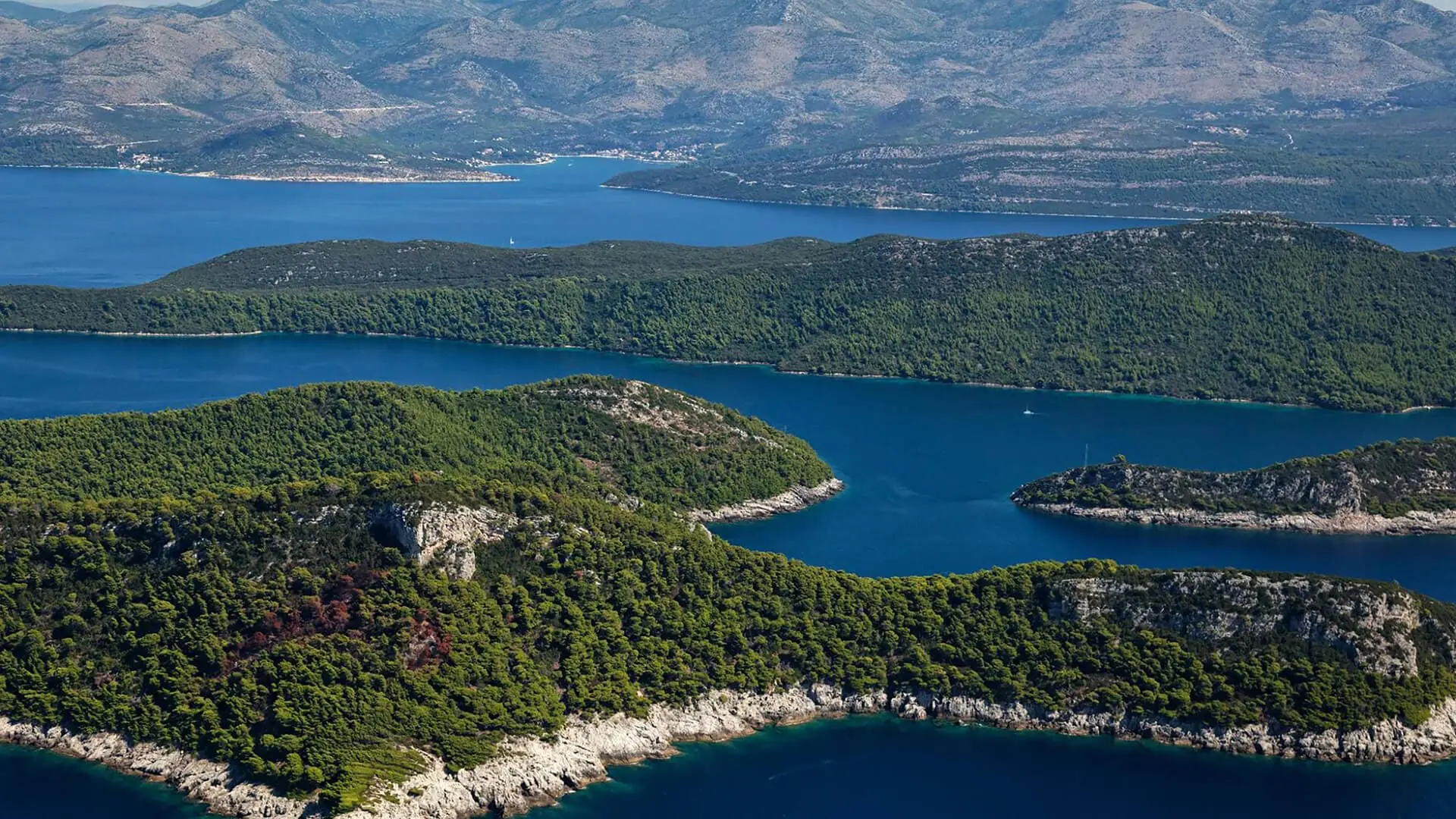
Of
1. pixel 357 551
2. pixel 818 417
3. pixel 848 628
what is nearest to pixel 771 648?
pixel 848 628

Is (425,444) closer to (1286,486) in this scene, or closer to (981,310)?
(1286,486)

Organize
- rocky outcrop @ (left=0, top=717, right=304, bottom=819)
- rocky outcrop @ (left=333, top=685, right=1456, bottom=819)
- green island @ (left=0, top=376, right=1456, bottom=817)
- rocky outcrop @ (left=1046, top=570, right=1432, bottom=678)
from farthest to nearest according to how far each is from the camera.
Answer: rocky outcrop @ (left=1046, top=570, right=1432, bottom=678)
green island @ (left=0, top=376, right=1456, bottom=817)
rocky outcrop @ (left=333, top=685, right=1456, bottom=819)
rocky outcrop @ (left=0, top=717, right=304, bottom=819)

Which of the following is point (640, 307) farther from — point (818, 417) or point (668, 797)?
point (668, 797)

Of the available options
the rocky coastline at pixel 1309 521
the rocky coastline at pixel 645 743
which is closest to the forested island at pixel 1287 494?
the rocky coastline at pixel 1309 521

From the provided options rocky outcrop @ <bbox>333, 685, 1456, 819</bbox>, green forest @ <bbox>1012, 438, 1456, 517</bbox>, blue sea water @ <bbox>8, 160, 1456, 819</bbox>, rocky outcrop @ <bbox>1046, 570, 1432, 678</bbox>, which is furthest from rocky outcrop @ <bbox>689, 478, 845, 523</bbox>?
rocky outcrop @ <bbox>1046, 570, 1432, 678</bbox>

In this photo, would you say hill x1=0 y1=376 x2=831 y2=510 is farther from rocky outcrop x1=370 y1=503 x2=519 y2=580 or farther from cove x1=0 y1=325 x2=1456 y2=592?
rocky outcrop x1=370 y1=503 x2=519 y2=580

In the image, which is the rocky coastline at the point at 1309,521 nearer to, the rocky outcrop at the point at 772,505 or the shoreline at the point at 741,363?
the rocky outcrop at the point at 772,505
